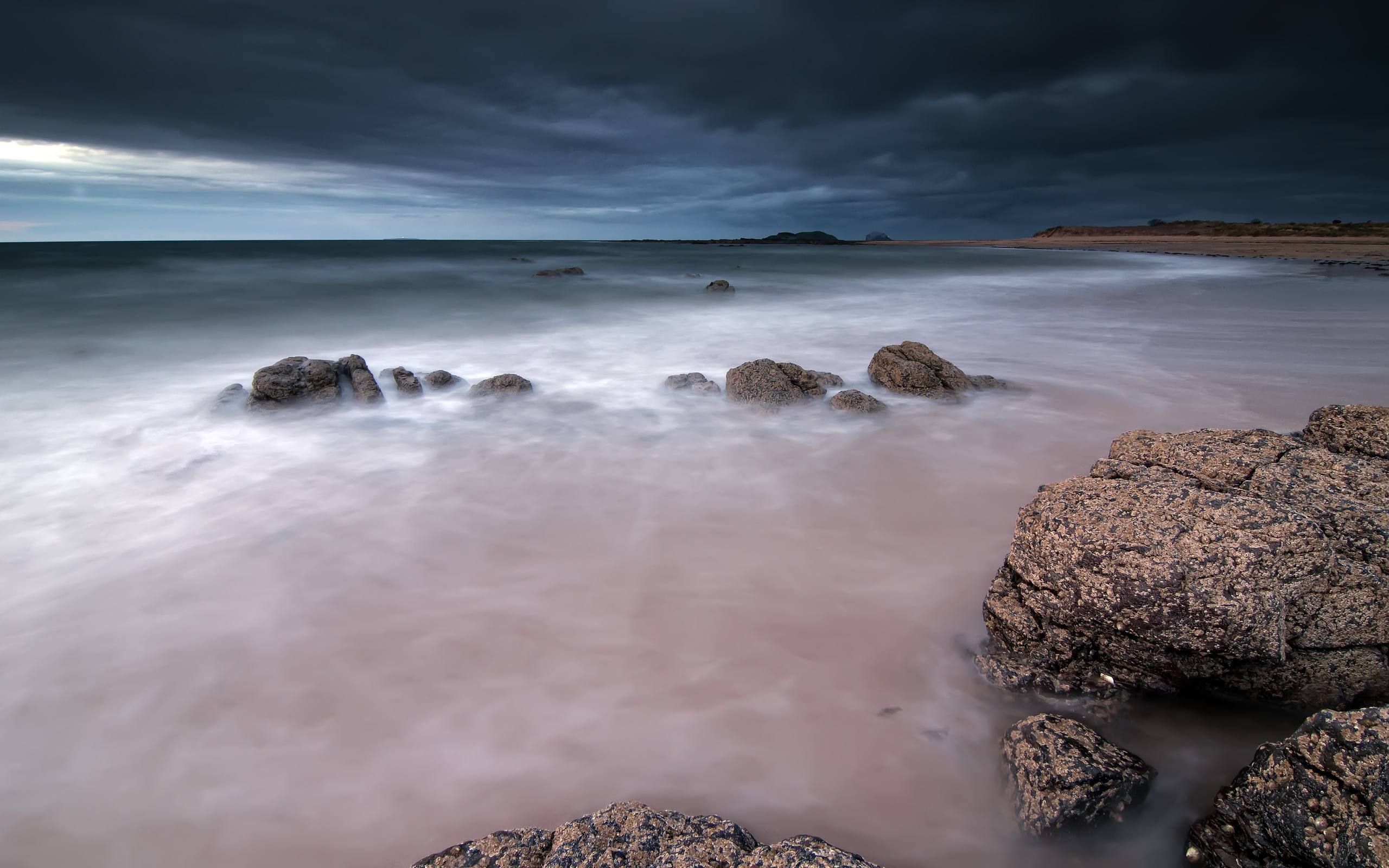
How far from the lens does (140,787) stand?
2.55 meters

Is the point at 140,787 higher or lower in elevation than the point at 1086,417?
lower

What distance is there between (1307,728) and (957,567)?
2.02 meters

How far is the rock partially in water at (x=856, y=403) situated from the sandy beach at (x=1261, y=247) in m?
31.7

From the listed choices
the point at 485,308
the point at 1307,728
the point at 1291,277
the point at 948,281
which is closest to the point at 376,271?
the point at 485,308

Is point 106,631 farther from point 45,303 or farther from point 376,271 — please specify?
point 376,271

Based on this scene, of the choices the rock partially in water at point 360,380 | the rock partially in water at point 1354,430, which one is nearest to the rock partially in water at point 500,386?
the rock partially in water at point 360,380

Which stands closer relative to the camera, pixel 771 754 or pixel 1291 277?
pixel 771 754

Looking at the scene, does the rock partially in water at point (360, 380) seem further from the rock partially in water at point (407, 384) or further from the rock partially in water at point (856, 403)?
the rock partially in water at point (856, 403)

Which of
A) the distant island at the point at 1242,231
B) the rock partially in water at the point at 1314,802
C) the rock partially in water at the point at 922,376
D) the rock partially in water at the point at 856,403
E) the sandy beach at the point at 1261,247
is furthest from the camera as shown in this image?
the distant island at the point at 1242,231

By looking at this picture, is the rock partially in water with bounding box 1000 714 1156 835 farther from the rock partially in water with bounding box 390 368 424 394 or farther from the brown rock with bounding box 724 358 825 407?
the rock partially in water with bounding box 390 368 424 394

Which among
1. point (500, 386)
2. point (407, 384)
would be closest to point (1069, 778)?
point (500, 386)

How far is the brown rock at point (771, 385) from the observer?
691 centimetres

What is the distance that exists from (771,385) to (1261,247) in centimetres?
5105

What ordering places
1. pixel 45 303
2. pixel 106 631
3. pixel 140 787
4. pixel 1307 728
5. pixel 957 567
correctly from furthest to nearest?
pixel 45 303 → pixel 957 567 → pixel 106 631 → pixel 140 787 → pixel 1307 728
